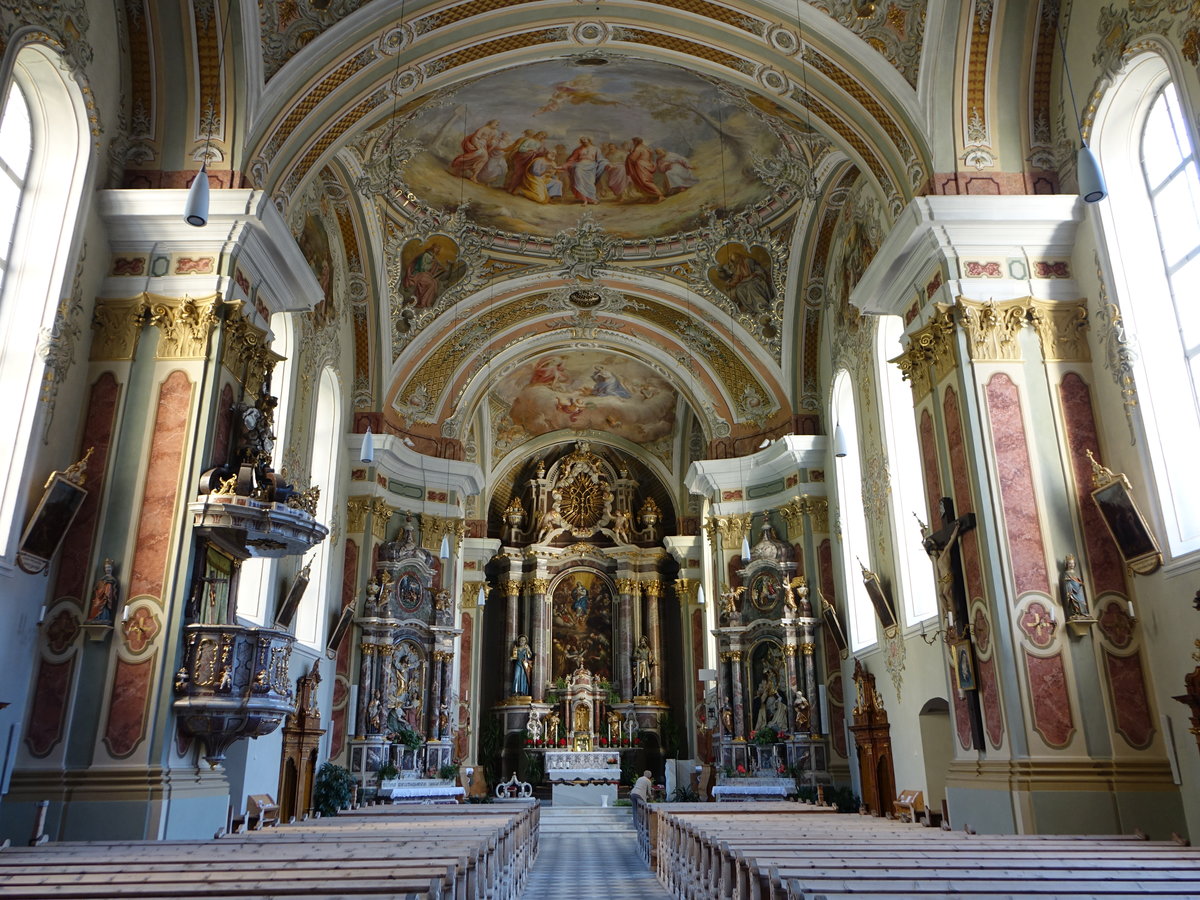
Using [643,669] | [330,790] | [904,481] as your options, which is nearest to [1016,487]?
[904,481]

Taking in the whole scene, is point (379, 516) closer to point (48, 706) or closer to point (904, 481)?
point (48, 706)

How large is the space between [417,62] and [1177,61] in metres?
7.87

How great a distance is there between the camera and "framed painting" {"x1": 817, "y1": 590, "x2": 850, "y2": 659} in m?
16.1

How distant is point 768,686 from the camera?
58.1 feet

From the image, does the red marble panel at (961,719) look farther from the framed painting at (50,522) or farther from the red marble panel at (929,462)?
the framed painting at (50,522)

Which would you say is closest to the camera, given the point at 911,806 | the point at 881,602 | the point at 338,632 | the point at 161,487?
the point at 161,487

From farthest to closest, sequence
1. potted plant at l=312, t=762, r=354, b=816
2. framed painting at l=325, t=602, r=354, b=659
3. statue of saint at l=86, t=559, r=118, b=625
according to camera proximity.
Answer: framed painting at l=325, t=602, r=354, b=659
potted plant at l=312, t=762, r=354, b=816
statue of saint at l=86, t=559, r=118, b=625

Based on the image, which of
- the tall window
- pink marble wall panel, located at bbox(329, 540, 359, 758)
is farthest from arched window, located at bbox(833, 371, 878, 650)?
the tall window

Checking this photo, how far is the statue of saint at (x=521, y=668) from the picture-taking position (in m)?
24.0

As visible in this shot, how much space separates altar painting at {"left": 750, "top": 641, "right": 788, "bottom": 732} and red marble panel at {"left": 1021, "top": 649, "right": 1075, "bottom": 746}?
8.51 meters

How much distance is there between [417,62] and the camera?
1155 cm

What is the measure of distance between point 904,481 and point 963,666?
410 centimetres

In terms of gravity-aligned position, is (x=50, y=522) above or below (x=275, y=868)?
above

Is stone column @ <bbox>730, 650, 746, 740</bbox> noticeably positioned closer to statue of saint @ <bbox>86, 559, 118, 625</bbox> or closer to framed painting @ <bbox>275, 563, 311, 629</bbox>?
framed painting @ <bbox>275, 563, 311, 629</bbox>
